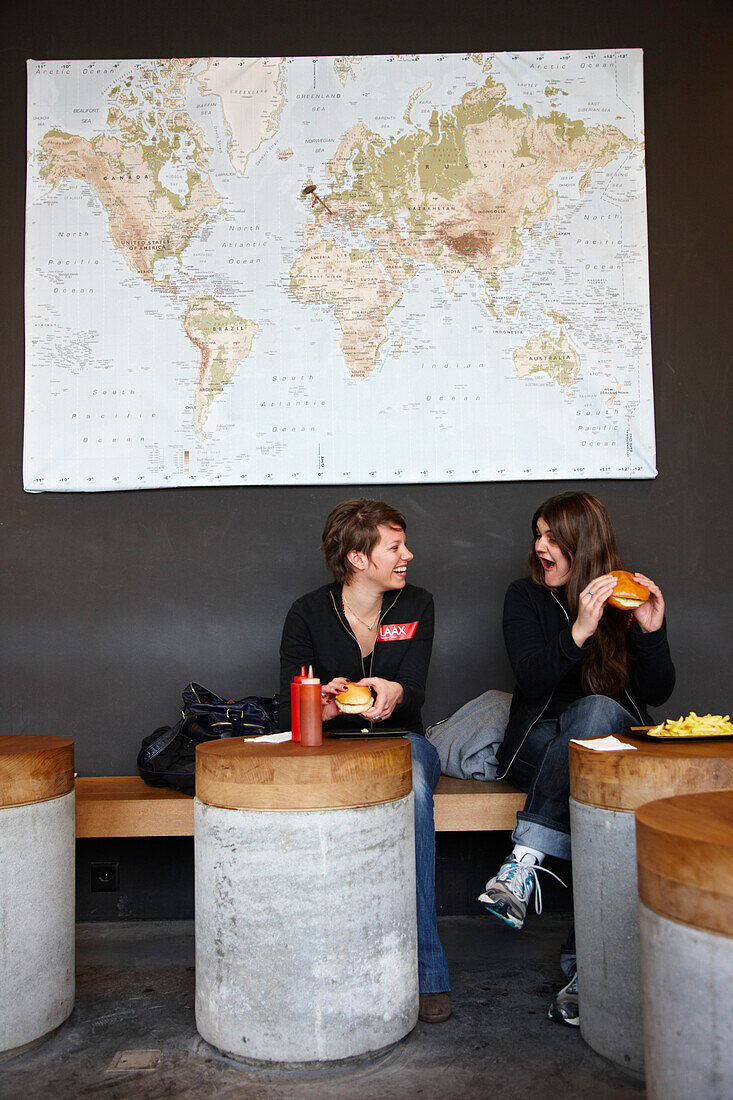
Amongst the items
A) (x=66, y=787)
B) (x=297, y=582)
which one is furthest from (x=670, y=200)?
(x=66, y=787)

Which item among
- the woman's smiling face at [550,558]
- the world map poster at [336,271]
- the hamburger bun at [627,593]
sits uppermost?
the world map poster at [336,271]

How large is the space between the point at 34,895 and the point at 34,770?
0.26 meters

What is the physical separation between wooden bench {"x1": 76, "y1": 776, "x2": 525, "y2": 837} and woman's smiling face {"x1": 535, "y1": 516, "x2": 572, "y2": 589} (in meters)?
0.60

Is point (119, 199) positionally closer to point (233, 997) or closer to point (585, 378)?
point (585, 378)

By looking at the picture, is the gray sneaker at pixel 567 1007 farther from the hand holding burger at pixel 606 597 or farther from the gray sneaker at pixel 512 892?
the hand holding burger at pixel 606 597

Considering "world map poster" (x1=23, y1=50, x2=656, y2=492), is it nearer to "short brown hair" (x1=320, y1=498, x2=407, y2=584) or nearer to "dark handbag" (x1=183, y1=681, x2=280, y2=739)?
"short brown hair" (x1=320, y1=498, x2=407, y2=584)

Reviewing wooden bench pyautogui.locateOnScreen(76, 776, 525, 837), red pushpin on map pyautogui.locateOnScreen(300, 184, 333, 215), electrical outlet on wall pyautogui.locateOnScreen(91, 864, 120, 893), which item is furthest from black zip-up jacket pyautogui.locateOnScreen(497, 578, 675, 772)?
red pushpin on map pyautogui.locateOnScreen(300, 184, 333, 215)

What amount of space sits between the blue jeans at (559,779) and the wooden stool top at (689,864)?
0.78m

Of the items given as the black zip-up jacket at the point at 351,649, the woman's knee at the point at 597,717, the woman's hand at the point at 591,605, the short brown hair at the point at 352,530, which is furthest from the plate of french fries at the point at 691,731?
the short brown hair at the point at 352,530

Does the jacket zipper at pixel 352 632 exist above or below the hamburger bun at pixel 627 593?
below

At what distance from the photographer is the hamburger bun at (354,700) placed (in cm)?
212

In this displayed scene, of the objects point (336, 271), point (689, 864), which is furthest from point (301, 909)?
point (336, 271)

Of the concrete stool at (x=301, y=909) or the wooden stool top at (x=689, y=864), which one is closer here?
the wooden stool top at (x=689, y=864)

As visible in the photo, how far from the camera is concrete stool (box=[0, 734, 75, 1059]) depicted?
183 centimetres
